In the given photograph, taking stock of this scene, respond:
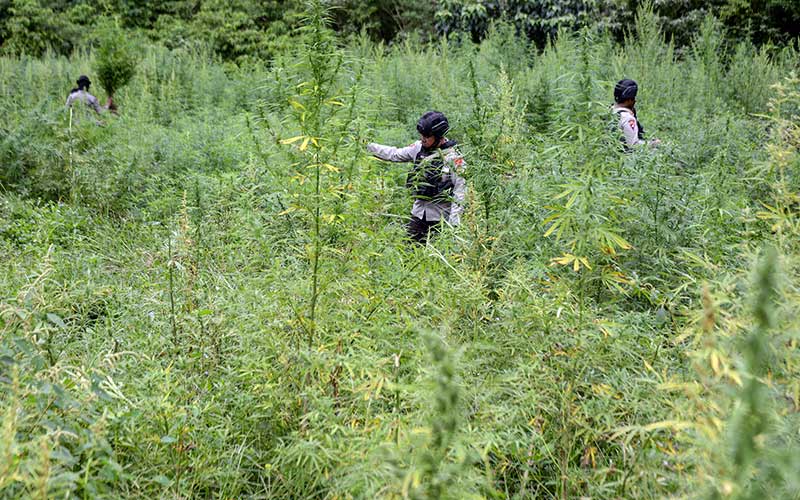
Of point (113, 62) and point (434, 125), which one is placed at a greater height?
point (434, 125)

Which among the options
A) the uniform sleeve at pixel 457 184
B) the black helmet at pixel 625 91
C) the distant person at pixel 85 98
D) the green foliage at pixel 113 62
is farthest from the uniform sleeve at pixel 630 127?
the green foliage at pixel 113 62

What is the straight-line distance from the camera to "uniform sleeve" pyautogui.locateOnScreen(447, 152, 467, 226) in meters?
4.05

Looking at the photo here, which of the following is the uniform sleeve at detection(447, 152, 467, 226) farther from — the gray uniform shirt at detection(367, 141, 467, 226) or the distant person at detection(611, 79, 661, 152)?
the distant person at detection(611, 79, 661, 152)

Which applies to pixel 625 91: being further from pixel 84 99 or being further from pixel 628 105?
pixel 84 99

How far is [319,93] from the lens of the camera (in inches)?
115

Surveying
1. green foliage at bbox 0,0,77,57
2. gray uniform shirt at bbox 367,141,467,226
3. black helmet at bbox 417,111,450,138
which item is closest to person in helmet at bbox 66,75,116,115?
gray uniform shirt at bbox 367,141,467,226

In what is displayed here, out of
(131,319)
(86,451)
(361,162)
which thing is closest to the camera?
(86,451)

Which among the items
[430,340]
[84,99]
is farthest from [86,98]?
[430,340]

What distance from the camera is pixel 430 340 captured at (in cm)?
182

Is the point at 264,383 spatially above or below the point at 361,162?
below

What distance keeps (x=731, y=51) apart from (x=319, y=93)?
37.1ft

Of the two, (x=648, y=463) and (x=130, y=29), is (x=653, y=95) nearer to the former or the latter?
(x=648, y=463)

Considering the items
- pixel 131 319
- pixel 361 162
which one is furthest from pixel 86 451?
pixel 361 162

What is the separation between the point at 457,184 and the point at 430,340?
9.72ft
